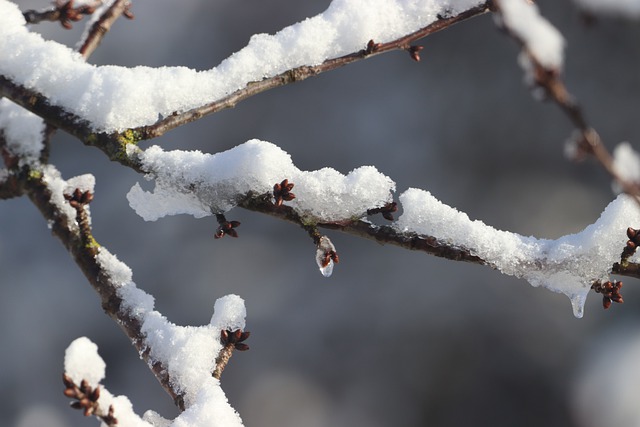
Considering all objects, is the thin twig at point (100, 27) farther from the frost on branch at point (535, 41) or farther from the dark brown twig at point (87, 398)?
the frost on branch at point (535, 41)

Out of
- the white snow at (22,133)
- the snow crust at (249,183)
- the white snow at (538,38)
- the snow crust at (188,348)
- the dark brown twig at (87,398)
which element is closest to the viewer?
the white snow at (538,38)

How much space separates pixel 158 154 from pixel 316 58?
0.38 metres


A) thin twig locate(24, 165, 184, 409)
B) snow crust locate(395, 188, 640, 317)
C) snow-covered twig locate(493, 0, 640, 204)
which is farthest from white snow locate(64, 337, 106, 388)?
snow-covered twig locate(493, 0, 640, 204)

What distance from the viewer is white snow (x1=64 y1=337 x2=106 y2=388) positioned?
0.82 metres

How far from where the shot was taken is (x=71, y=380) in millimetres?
812

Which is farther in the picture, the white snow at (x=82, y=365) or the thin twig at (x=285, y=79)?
the thin twig at (x=285, y=79)

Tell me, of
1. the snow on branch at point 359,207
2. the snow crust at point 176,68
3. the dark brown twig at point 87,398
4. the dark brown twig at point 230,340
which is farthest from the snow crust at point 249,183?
the dark brown twig at point 87,398

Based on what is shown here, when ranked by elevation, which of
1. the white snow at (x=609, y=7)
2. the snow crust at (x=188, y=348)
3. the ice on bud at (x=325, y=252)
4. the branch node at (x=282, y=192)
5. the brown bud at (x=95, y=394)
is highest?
the white snow at (x=609, y=7)

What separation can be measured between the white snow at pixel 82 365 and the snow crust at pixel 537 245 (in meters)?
0.54

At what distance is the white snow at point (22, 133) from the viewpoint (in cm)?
131

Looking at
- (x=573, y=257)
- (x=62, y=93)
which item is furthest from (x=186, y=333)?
(x=573, y=257)

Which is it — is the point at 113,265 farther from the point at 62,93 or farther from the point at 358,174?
the point at 358,174

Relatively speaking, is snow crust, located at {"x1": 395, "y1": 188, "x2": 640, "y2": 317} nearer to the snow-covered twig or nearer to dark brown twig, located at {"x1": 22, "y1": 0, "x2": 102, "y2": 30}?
the snow-covered twig

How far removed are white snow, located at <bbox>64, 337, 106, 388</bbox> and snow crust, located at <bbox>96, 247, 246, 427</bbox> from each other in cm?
8
